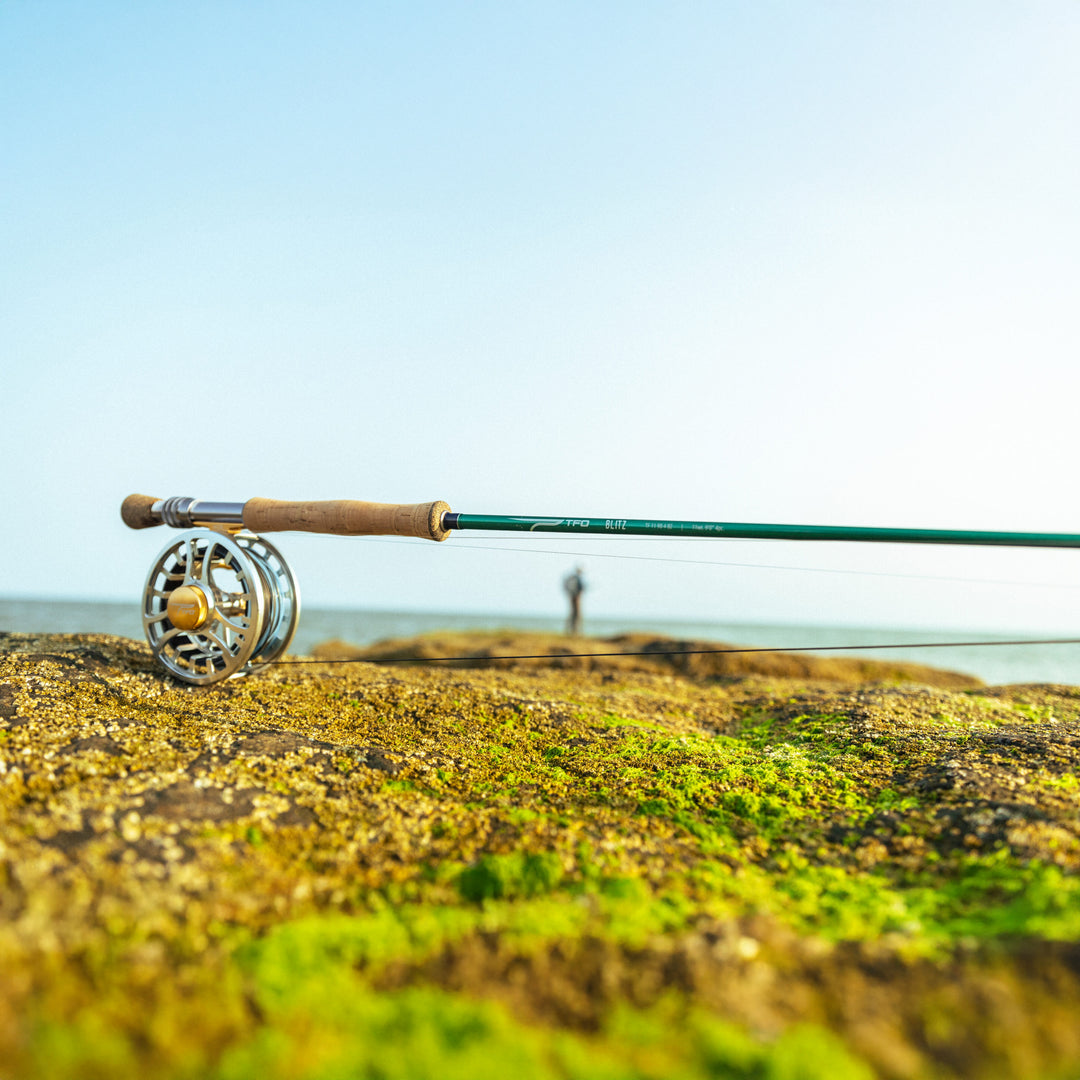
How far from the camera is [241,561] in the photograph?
23.8 ft

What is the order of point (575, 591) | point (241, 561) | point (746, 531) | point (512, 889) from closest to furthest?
point (512, 889) → point (746, 531) → point (241, 561) → point (575, 591)

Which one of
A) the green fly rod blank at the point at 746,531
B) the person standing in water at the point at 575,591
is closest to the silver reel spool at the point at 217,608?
the green fly rod blank at the point at 746,531

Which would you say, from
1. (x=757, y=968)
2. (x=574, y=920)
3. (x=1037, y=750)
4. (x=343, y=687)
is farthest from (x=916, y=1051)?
(x=343, y=687)

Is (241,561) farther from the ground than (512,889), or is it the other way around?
(241,561)

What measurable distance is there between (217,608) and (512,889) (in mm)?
4491

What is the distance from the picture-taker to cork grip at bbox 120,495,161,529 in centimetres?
782

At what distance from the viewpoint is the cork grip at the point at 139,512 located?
782 cm

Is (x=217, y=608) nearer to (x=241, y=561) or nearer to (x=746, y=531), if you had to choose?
(x=241, y=561)

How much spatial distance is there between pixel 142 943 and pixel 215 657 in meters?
4.64

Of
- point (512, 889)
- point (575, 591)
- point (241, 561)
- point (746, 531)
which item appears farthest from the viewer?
point (575, 591)

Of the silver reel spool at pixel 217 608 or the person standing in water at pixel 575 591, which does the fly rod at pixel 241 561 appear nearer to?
the silver reel spool at pixel 217 608

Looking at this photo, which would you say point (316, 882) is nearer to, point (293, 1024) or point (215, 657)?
point (293, 1024)

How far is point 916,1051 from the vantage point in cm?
253

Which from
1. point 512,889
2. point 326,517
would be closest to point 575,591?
point 326,517
